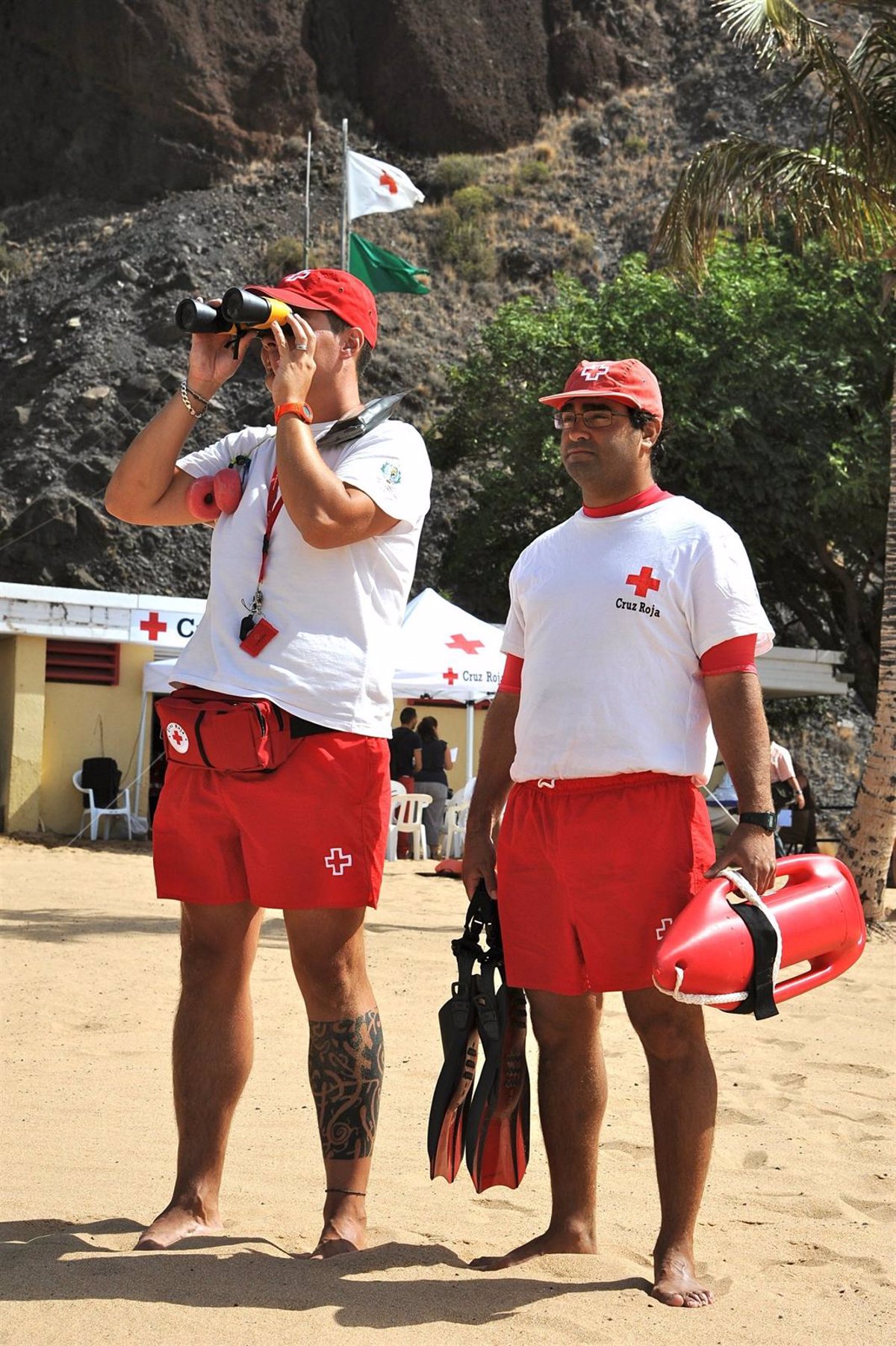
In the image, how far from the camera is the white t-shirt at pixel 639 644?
3.16m

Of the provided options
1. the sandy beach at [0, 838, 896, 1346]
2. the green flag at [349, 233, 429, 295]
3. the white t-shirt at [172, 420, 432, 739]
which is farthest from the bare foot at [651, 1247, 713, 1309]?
the green flag at [349, 233, 429, 295]

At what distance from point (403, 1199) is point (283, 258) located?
39.7 meters

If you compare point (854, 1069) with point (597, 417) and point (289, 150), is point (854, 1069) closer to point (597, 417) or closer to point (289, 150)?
point (597, 417)

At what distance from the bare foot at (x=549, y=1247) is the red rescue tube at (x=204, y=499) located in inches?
71.5

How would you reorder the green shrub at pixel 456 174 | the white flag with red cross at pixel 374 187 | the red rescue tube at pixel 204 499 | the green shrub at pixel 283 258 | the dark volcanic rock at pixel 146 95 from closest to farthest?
the red rescue tube at pixel 204 499
the white flag with red cross at pixel 374 187
the green shrub at pixel 283 258
the dark volcanic rock at pixel 146 95
the green shrub at pixel 456 174

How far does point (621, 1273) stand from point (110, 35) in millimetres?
50473

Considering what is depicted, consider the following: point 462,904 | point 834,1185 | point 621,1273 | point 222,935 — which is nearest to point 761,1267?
point 621,1273

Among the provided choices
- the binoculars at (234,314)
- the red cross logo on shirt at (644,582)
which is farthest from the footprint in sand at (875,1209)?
the binoculars at (234,314)

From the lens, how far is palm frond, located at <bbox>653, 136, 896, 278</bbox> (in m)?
11.6

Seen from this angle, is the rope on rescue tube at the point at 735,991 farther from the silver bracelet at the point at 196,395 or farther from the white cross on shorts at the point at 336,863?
the silver bracelet at the point at 196,395

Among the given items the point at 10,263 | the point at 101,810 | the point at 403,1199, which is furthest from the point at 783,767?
the point at 10,263

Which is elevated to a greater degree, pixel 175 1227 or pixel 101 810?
pixel 101 810

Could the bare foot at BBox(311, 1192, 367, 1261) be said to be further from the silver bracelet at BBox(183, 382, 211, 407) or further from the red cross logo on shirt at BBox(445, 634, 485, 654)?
the red cross logo on shirt at BBox(445, 634, 485, 654)

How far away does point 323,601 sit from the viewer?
Result: 3334mm
